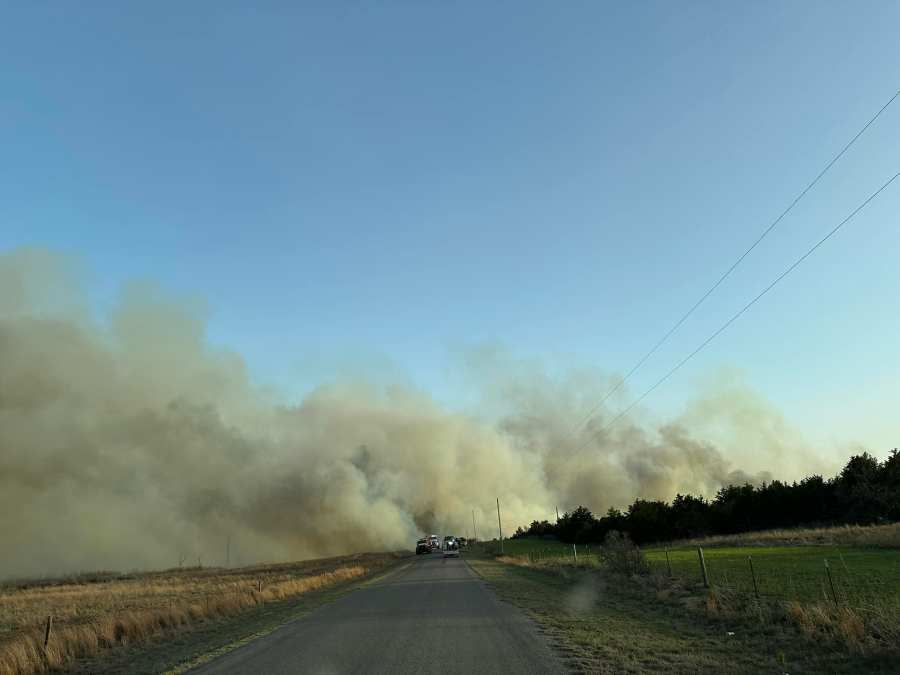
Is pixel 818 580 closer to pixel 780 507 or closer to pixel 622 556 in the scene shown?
pixel 622 556

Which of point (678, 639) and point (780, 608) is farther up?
point (780, 608)

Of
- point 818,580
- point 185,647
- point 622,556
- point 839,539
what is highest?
point 839,539

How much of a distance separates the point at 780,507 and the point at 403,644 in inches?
3983

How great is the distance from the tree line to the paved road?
62.0 metres

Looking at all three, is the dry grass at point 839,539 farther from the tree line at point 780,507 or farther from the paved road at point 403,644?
the paved road at point 403,644

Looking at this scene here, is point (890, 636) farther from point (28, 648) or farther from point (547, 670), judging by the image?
point (28, 648)

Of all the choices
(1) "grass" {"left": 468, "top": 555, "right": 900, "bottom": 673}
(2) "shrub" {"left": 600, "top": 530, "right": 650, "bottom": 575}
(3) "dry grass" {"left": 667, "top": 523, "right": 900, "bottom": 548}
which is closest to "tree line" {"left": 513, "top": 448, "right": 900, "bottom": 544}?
(3) "dry grass" {"left": 667, "top": 523, "right": 900, "bottom": 548}

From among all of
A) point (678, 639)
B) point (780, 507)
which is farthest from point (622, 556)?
point (780, 507)

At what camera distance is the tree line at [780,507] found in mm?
86375

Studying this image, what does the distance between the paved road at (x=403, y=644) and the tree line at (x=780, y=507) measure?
62.0m

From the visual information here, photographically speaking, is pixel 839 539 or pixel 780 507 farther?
pixel 780 507

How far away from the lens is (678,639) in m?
14.2

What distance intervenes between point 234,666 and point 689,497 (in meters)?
116

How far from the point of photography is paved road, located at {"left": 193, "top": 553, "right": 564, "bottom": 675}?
11.5 metres
